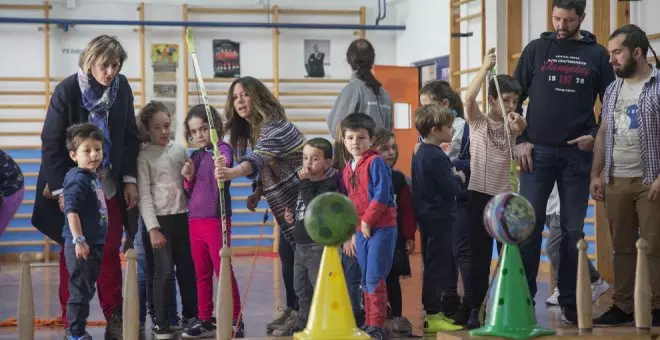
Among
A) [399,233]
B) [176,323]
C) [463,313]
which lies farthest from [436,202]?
[176,323]

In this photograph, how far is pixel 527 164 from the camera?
500 cm

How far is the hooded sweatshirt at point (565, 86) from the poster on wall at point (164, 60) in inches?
260

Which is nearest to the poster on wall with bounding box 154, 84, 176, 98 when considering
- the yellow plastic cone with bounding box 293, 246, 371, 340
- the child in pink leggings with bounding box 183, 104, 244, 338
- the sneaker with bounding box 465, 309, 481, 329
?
the child in pink leggings with bounding box 183, 104, 244, 338

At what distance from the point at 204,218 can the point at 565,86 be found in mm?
1828

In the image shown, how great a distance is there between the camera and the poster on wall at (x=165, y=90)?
1108cm

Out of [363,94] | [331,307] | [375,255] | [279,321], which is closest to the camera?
[331,307]

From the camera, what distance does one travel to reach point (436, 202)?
5.07 metres

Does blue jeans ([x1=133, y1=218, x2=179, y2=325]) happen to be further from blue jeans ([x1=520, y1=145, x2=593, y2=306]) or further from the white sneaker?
the white sneaker

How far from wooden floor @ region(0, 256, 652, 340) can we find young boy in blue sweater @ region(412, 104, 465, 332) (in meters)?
0.17

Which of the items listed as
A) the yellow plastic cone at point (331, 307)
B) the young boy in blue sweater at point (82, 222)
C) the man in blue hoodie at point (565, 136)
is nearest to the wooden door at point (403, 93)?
the man in blue hoodie at point (565, 136)

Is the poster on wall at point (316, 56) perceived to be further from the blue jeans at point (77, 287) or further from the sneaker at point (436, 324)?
the blue jeans at point (77, 287)

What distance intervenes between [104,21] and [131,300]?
24.5 feet

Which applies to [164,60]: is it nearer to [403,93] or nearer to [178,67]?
[178,67]

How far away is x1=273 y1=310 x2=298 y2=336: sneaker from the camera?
16.5 ft
